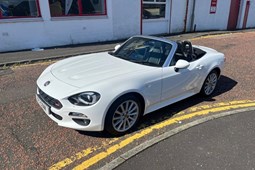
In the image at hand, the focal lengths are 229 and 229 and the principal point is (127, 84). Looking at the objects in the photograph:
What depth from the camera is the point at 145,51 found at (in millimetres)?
4207

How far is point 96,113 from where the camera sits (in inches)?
121

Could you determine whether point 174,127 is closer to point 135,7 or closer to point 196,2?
point 135,7

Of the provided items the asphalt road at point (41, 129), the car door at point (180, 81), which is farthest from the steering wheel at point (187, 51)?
the asphalt road at point (41, 129)

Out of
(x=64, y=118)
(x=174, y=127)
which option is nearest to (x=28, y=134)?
(x=64, y=118)

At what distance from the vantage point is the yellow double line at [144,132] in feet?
9.48

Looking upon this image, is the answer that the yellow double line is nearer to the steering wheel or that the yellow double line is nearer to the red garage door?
the steering wheel

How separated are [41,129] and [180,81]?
2.46 metres

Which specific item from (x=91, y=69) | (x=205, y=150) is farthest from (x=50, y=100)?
(x=205, y=150)

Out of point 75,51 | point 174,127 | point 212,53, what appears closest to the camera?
point 174,127

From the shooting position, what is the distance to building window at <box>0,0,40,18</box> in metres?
8.46

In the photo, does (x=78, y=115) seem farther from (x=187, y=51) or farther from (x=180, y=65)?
(x=187, y=51)

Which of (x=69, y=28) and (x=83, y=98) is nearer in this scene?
(x=83, y=98)

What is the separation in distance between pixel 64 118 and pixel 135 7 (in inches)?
379

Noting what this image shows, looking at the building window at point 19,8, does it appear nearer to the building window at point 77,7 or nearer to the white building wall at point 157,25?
the building window at point 77,7
